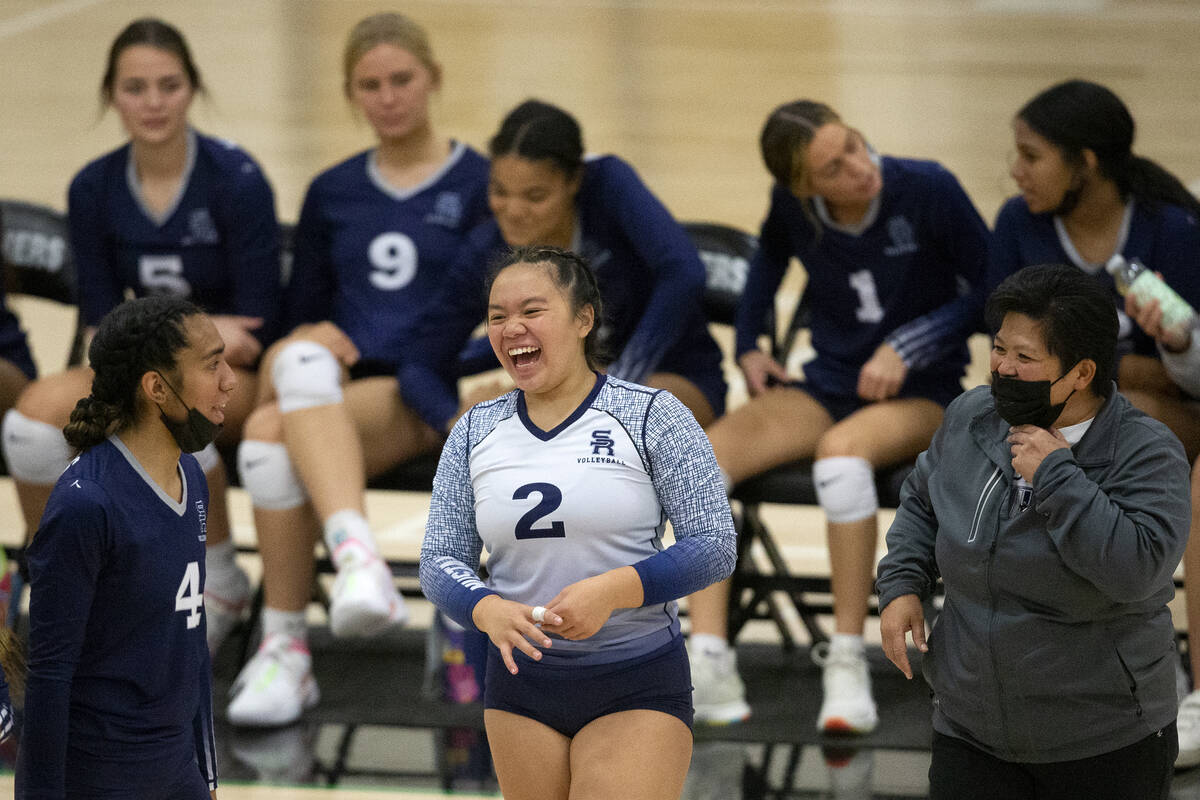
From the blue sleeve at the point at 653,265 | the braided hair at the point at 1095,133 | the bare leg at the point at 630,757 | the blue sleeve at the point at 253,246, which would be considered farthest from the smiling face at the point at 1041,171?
the blue sleeve at the point at 253,246

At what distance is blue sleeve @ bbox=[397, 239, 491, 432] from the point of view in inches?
164

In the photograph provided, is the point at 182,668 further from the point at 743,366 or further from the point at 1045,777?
the point at 743,366

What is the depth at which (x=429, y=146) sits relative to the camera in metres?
4.53

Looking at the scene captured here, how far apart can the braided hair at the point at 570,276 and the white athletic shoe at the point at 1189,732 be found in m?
1.78

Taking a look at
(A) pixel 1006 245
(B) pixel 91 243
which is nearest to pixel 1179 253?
(A) pixel 1006 245

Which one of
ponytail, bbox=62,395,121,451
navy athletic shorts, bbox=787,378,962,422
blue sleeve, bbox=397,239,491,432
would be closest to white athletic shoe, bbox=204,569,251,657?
blue sleeve, bbox=397,239,491,432

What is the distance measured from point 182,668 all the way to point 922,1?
37.1 ft

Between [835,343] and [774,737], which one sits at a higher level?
[835,343]

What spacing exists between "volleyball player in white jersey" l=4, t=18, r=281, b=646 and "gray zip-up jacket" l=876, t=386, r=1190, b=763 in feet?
8.17

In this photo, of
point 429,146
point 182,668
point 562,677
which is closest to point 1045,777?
point 562,677

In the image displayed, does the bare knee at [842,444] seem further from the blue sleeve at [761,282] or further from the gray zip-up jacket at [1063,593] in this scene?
the gray zip-up jacket at [1063,593]

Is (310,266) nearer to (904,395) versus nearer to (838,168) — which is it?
(838,168)

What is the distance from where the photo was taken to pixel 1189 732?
3512mm

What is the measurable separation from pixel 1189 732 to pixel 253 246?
2.77 meters
